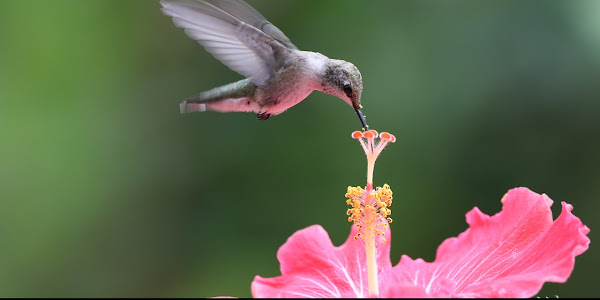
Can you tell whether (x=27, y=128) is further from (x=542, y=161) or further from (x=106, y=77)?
(x=542, y=161)

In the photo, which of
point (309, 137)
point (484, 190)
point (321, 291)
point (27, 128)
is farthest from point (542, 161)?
point (27, 128)

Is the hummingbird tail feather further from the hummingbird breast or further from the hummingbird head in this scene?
the hummingbird head

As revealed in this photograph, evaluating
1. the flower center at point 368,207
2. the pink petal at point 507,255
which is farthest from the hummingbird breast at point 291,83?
the pink petal at point 507,255

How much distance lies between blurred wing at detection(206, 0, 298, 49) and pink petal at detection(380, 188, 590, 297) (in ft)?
1.98

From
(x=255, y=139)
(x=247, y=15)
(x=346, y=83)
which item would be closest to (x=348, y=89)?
(x=346, y=83)

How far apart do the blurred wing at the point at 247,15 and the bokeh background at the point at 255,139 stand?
1.17 meters

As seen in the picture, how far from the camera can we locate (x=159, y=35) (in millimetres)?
3168

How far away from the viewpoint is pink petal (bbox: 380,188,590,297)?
1.12m

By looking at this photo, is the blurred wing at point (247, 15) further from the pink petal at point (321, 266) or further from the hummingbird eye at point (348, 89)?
the pink petal at point (321, 266)

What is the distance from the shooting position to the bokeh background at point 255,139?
2646mm

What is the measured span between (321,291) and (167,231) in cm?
179

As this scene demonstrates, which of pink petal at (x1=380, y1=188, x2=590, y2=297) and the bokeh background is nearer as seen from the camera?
pink petal at (x1=380, y1=188, x2=590, y2=297)

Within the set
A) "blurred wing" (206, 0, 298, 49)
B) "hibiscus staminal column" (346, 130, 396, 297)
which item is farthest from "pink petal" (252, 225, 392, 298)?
"blurred wing" (206, 0, 298, 49)

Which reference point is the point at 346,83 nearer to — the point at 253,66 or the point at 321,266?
the point at 253,66
